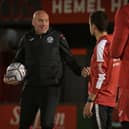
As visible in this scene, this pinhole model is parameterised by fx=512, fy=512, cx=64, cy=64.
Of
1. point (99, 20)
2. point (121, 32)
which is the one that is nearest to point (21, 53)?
point (99, 20)

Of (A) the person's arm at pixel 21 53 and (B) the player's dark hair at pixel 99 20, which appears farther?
(A) the person's arm at pixel 21 53

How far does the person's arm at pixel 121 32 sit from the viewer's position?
9.56 feet

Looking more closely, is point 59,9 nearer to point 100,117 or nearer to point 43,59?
point 43,59

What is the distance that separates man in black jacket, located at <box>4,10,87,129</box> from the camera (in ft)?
15.5

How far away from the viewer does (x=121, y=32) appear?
2.92m

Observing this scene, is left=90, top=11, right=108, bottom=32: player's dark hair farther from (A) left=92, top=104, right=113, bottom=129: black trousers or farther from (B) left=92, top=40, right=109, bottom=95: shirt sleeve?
(A) left=92, top=104, right=113, bottom=129: black trousers

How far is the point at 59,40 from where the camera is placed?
4.88 metres

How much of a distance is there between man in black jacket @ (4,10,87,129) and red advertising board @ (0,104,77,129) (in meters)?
2.56

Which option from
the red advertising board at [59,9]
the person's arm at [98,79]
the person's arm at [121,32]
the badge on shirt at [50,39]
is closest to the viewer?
the person's arm at [121,32]

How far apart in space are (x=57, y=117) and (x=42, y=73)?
2.75m

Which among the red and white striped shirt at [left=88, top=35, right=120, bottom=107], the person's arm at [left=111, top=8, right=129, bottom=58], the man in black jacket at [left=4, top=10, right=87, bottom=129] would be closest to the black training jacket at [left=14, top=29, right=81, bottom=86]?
the man in black jacket at [left=4, top=10, right=87, bottom=129]

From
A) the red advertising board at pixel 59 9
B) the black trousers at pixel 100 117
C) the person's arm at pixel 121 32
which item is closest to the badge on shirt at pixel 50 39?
the black trousers at pixel 100 117

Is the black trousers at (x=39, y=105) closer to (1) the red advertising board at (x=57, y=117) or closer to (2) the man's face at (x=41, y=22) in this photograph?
(2) the man's face at (x=41, y=22)

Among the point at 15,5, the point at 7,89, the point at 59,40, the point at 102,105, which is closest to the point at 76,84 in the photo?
the point at 7,89
